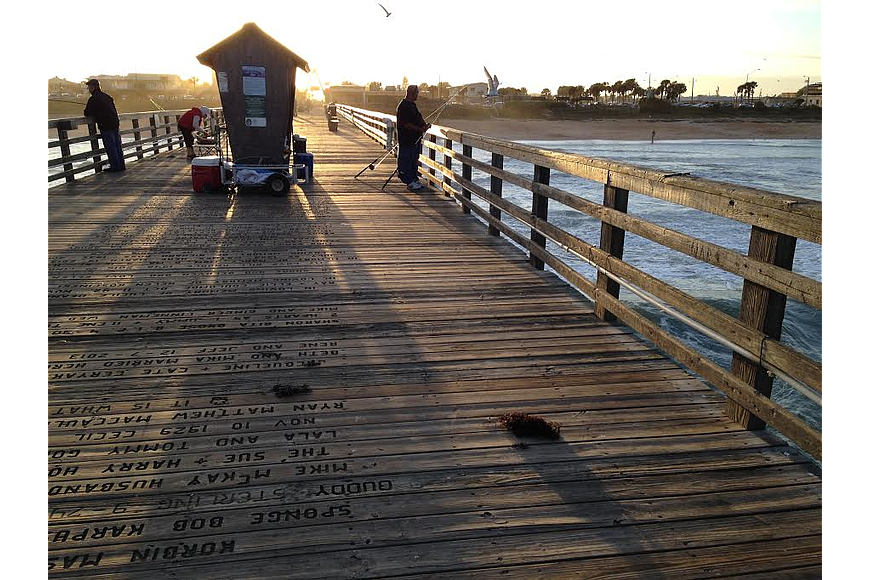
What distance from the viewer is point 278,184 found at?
37.9ft

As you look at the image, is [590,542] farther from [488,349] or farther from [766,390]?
[488,349]

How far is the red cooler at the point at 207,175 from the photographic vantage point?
11.8 m

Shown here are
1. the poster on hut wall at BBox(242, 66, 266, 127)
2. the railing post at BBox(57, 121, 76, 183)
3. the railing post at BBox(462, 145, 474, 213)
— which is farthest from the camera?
the railing post at BBox(57, 121, 76, 183)

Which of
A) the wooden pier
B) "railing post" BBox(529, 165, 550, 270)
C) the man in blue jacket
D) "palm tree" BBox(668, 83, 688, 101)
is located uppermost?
"palm tree" BBox(668, 83, 688, 101)

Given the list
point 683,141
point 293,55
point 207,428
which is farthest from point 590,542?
point 683,141

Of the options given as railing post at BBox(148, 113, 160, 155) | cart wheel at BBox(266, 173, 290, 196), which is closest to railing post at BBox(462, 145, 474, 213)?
cart wheel at BBox(266, 173, 290, 196)

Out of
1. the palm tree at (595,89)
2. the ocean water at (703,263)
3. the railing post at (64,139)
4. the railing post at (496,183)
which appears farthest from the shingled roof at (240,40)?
the palm tree at (595,89)

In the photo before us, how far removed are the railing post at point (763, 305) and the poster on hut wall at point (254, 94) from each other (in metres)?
9.54

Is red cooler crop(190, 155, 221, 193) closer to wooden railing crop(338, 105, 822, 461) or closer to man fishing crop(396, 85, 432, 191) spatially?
man fishing crop(396, 85, 432, 191)

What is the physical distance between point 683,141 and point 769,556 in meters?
91.0

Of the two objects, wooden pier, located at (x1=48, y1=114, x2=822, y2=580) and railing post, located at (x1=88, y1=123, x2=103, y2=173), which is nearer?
wooden pier, located at (x1=48, y1=114, x2=822, y2=580)

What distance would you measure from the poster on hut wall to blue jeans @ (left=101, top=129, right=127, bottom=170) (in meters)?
5.02

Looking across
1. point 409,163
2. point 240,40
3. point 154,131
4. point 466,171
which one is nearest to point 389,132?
point 409,163

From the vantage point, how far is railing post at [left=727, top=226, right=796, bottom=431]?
10.5 feet
